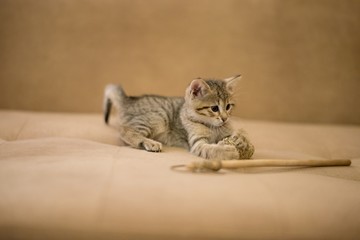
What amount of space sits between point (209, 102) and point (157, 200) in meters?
0.76

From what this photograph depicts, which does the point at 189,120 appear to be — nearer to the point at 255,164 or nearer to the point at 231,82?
the point at 231,82

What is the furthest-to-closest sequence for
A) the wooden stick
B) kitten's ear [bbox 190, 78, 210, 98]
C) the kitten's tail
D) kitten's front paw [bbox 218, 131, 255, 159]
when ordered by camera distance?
the kitten's tail
kitten's ear [bbox 190, 78, 210, 98]
kitten's front paw [bbox 218, 131, 255, 159]
the wooden stick

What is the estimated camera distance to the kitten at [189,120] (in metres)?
1.51

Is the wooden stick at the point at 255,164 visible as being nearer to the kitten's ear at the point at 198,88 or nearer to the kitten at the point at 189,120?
the kitten at the point at 189,120

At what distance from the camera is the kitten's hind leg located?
1.47 metres

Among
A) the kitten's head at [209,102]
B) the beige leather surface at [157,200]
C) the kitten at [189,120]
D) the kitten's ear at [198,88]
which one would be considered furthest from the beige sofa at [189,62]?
the beige leather surface at [157,200]

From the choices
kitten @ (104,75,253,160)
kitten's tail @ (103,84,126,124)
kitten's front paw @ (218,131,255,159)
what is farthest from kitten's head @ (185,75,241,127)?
kitten's tail @ (103,84,126,124)

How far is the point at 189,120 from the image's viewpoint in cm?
167

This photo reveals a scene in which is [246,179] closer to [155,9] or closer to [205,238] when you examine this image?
[205,238]

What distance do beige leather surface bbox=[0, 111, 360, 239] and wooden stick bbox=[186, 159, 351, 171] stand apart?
3cm

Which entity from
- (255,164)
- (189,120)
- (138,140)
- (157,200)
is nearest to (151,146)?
(138,140)

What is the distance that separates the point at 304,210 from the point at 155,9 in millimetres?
1557

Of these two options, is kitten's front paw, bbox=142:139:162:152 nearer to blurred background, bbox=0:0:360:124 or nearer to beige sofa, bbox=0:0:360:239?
beige sofa, bbox=0:0:360:239

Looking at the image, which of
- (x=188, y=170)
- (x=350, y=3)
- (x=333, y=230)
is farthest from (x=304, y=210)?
(x=350, y=3)
